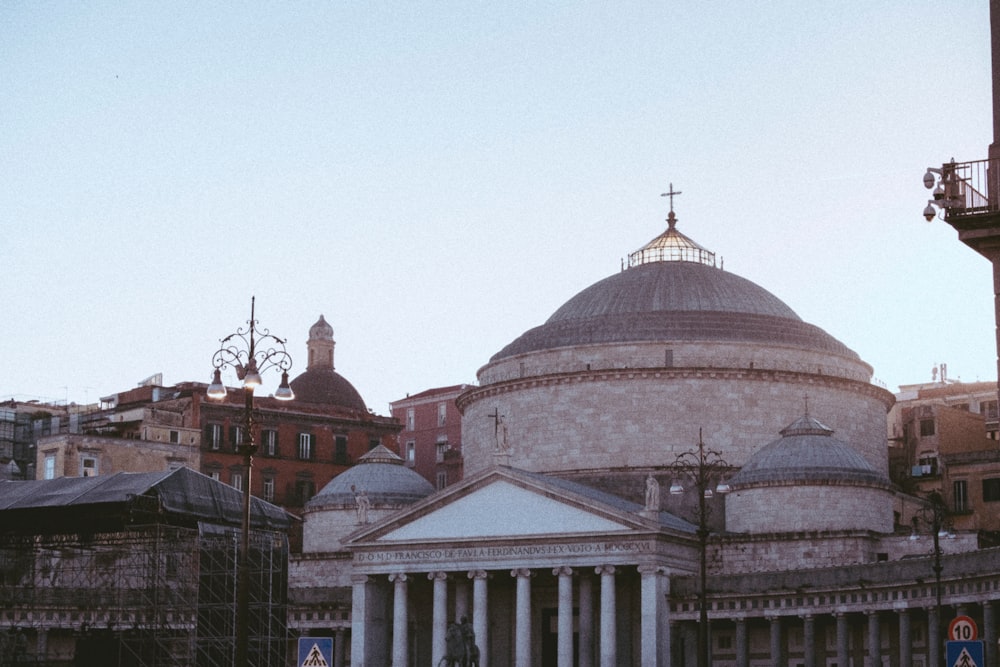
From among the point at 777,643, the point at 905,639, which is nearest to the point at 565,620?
the point at 777,643

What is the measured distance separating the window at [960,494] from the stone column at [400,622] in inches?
1054

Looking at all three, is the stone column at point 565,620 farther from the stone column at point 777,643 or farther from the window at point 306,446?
the window at point 306,446

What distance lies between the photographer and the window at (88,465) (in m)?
85.6

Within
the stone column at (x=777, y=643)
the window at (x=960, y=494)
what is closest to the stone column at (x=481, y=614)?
the stone column at (x=777, y=643)

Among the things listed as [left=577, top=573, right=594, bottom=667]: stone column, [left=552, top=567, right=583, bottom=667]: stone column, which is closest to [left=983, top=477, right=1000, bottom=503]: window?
[left=577, top=573, right=594, bottom=667]: stone column

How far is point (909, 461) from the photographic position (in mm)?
88188

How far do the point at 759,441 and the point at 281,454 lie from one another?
101 feet

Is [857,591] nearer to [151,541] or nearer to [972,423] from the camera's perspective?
[151,541]

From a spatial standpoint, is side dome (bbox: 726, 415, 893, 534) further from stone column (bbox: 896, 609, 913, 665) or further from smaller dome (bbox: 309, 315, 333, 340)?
smaller dome (bbox: 309, 315, 333, 340)

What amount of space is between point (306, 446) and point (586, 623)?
33626 mm

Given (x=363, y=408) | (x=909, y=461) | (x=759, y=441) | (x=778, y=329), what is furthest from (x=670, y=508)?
(x=363, y=408)

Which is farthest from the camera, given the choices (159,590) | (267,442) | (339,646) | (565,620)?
(267,442)

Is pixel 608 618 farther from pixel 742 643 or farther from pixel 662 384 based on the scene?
pixel 662 384

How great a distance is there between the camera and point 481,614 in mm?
67312
